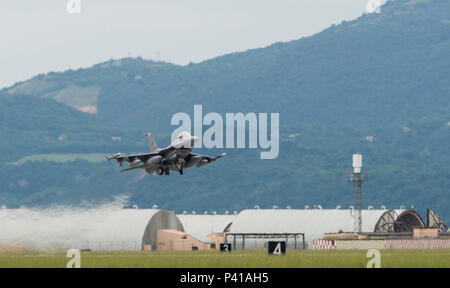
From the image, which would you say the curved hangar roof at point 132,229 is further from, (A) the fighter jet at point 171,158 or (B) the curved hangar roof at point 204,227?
(A) the fighter jet at point 171,158

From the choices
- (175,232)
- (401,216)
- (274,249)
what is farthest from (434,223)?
(274,249)

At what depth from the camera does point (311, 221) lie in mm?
171500

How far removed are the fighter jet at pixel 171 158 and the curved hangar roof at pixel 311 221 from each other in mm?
77671

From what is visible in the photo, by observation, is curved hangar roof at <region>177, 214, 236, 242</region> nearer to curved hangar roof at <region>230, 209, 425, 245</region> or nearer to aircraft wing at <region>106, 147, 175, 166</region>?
curved hangar roof at <region>230, 209, 425, 245</region>

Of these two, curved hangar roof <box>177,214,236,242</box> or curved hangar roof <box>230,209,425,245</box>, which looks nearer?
curved hangar roof <box>230,209,425,245</box>

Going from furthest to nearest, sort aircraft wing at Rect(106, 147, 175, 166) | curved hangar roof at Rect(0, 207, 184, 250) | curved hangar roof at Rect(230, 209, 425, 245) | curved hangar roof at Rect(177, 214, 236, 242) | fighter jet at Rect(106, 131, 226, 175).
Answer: curved hangar roof at Rect(177, 214, 236, 242)
curved hangar roof at Rect(230, 209, 425, 245)
curved hangar roof at Rect(0, 207, 184, 250)
aircraft wing at Rect(106, 147, 175, 166)
fighter jet at Rect(106, 131, 226, 175)

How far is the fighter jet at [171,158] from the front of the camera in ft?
284

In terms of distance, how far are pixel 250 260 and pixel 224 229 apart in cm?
10993

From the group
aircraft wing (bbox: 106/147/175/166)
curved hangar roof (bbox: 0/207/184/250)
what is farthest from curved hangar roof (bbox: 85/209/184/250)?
aircraft wing (bbox: 106/147/175/166)

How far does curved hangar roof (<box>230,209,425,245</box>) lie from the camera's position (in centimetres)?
16512

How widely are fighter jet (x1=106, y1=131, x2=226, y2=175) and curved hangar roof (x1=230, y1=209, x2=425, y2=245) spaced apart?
77.7m

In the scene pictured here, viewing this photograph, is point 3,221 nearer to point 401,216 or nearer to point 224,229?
point 401,216

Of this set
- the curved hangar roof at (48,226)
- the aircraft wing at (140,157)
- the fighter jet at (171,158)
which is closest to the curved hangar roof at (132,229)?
the curved hangar roof at (48,226)

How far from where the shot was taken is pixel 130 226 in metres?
171
